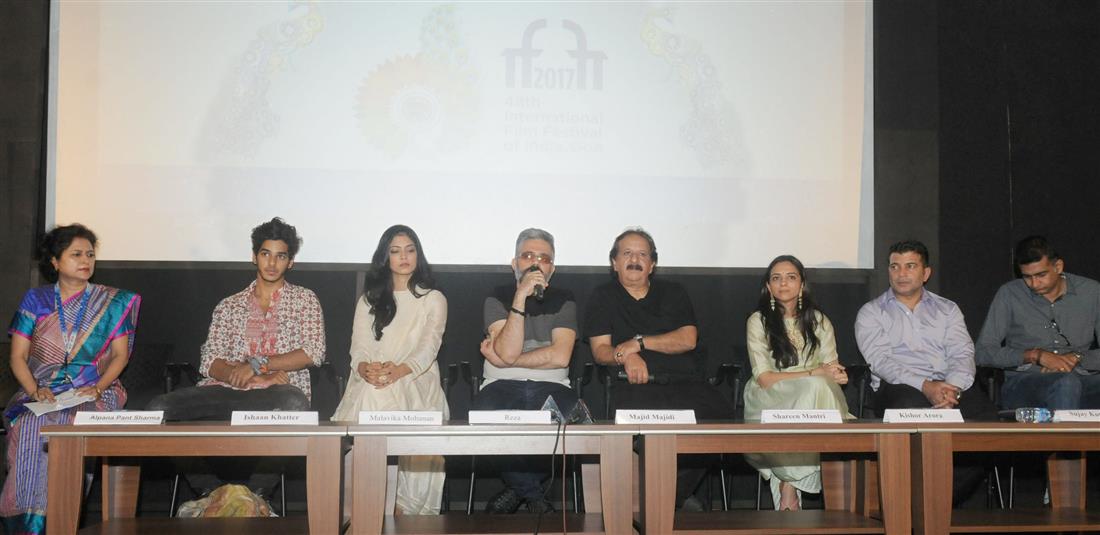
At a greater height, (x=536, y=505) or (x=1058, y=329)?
(x=1058, y=329)

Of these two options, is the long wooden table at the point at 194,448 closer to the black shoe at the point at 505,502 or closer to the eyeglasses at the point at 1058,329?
the black shoe at the point at 505,502

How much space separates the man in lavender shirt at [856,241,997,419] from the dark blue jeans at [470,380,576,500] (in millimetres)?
1365

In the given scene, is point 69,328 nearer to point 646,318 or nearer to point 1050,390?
point 646,318

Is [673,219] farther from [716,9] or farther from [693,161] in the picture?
[716,9]

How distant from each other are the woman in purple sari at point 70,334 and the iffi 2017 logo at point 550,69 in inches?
80.8

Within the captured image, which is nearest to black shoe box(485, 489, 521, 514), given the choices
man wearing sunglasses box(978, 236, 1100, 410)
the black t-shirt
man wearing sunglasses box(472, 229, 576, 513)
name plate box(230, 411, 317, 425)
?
man wearing sunglasses box(472, 229, 576, 513)

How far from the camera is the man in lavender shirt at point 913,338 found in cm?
387

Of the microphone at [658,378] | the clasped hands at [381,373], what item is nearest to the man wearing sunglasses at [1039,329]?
the microphone at [658,378]

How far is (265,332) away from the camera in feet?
12.7

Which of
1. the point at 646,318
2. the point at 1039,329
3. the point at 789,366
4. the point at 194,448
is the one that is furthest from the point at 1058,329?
the point at 194,448

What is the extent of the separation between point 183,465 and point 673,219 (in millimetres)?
2536

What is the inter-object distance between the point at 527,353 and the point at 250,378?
1141 mm

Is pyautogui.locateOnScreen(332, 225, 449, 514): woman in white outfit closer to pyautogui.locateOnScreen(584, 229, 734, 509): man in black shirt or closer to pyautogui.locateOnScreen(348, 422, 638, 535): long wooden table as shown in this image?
pyautogui.locateOnScreen(584, 229, 734, 509): man in black shirt

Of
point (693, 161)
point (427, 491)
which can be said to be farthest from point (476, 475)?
point (693, 161)
